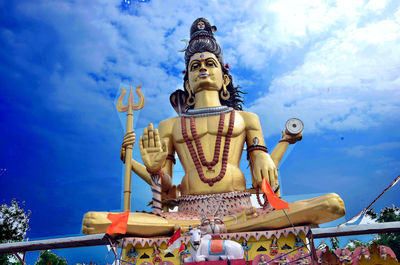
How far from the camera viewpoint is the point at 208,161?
247 inches

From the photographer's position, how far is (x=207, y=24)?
7.65 metres

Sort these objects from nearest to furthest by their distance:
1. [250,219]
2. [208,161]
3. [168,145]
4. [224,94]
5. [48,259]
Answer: [250,219]
[208,161]
[168,145]
[224,94]
[48,259]

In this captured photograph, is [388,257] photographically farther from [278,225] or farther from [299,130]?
[299,130]

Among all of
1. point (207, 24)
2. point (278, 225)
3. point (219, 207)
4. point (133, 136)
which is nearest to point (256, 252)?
point (278, 225)

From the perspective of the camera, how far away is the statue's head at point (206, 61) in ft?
23.0

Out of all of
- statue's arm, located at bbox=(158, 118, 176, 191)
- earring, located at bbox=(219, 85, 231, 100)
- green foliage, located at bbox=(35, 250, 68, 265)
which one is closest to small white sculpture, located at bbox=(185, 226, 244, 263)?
statue's arm, located at bbox=(158, 118, 176, 191)

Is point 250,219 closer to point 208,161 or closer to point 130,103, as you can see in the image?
point 208,161

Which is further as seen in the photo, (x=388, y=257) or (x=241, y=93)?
(x=241, y=93)

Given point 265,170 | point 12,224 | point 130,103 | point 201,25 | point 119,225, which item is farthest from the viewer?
point 12,224

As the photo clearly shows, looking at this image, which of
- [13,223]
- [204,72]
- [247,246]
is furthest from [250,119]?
[13,223]

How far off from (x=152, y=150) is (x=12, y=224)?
24.3ft

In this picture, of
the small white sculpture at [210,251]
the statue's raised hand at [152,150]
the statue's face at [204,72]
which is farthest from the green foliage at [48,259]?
the small white sculpture at [210,251]

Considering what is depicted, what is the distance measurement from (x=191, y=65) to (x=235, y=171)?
89.9 inches

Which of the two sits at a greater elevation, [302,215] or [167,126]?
[167,126]
